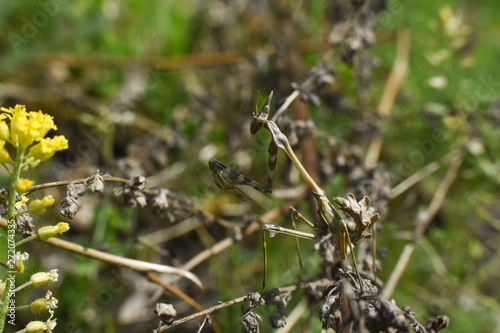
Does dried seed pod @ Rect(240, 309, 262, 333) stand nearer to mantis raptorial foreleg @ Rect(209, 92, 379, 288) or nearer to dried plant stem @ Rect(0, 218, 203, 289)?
mantis raptorial foreleg @ Rect(209, 92, 379, 288)

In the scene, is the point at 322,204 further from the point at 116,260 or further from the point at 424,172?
the point at 424,172

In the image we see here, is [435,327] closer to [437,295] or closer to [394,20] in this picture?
[437,295]

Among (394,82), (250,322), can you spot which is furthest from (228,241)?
→ (394,82)

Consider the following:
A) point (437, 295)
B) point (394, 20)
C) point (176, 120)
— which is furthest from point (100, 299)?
point (394, 20)

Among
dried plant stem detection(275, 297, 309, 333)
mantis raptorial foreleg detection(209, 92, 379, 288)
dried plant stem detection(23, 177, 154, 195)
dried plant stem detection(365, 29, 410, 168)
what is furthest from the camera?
dried plant stem detection(365, 29, 410, 168)

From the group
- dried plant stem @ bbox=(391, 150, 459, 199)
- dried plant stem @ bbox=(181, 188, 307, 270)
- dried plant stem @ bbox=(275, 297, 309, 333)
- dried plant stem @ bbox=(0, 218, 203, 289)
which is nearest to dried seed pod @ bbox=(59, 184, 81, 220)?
dried plant stem @ bbox=(0, 218, 203, 289)
